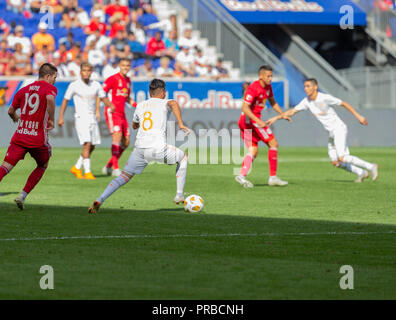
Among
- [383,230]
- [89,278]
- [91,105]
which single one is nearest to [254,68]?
[91,105]

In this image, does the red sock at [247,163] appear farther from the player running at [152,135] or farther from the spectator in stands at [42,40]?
the spectator in stands at [42,40]

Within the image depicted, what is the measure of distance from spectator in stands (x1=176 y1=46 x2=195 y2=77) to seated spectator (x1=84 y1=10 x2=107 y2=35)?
290 centimetres

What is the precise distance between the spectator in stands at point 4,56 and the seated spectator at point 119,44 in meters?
3.59

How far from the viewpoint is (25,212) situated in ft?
39.8

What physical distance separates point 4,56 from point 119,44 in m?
4.00

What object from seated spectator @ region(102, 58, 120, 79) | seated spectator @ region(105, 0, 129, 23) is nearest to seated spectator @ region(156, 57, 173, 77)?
seated spectator @ region(102, 58, 120, 79)

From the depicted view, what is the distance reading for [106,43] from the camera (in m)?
32.8

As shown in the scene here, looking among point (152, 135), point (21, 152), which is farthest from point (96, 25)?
point (152, 135)

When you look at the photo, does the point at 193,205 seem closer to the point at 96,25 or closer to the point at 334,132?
the point at 334,132

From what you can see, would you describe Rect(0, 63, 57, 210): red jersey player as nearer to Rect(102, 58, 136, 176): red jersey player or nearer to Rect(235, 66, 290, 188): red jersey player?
Rect(235, 66, 290, 188): red jersey player

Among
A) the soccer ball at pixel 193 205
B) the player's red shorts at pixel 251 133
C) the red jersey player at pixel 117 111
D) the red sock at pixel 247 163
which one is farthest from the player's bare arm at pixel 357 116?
the soccer ball at pixel 193 205

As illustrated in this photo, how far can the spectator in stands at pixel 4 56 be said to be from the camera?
3125 cm

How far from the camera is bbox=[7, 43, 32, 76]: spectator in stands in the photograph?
3111 cm
